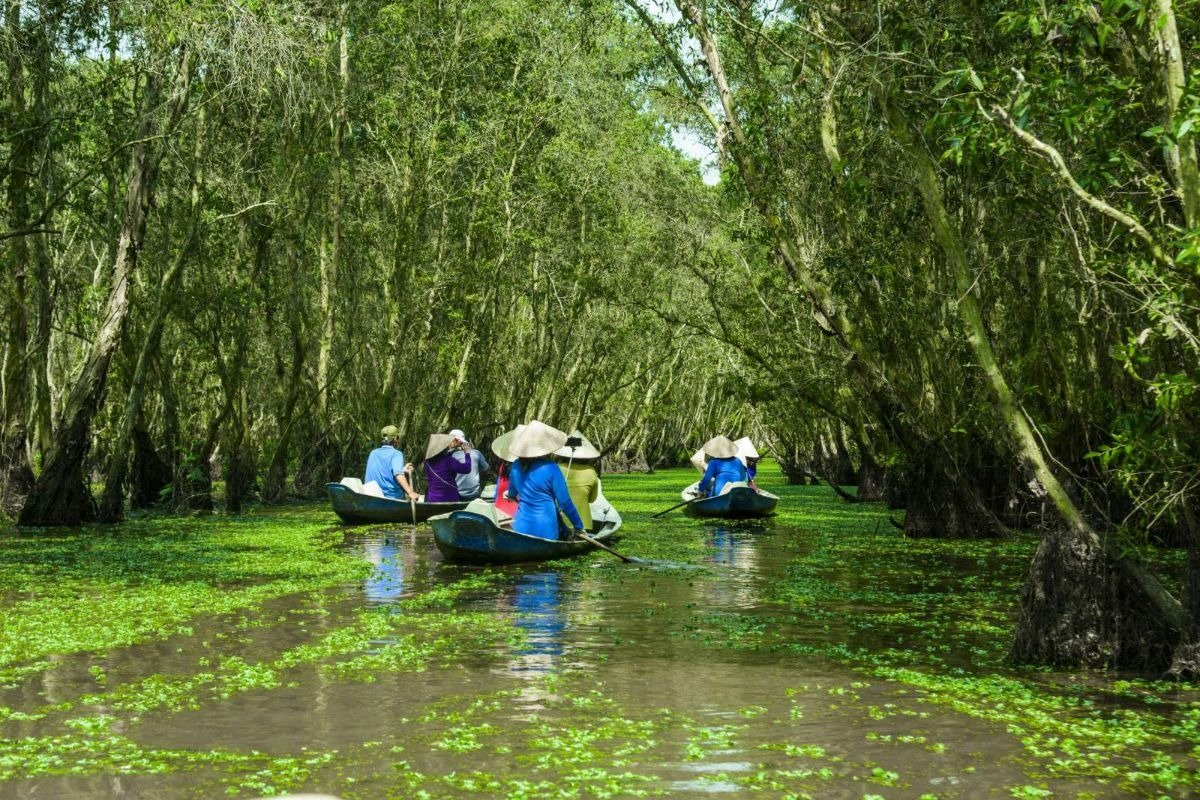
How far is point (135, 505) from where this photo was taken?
76.2 ft

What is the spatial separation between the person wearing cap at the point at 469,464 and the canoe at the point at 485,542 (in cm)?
563

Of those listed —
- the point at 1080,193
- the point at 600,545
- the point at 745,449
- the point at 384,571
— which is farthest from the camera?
the point at 745,449

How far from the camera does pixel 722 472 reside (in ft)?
79.5

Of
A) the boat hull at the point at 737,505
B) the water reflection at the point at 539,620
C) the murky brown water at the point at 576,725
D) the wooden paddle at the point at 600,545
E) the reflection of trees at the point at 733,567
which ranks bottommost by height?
the murky brown water at the point at 576,725

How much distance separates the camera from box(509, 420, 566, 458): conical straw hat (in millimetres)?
14516

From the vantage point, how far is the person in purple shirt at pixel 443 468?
829 inches

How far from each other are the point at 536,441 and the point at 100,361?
794cm

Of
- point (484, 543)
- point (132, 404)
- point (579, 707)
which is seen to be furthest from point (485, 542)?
point (132, 404)

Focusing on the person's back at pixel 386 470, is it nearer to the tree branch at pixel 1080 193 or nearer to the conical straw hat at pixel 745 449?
the conical straw hat at pixel 745 449

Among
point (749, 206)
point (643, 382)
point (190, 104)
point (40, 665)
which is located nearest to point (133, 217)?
point (190, 104)

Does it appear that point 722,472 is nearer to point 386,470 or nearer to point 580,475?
point 386,470

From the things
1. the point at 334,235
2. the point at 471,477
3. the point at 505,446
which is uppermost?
the point at 334,235

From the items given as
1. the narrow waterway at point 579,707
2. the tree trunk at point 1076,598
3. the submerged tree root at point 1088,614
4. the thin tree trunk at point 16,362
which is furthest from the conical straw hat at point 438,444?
the submerged tree root at point 1088,614

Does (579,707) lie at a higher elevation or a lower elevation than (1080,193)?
lower
